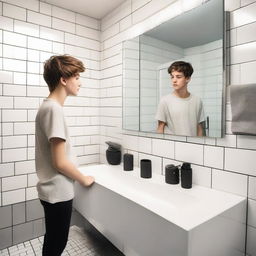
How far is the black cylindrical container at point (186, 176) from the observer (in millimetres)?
1247

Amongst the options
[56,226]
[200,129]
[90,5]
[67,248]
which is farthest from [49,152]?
[90,5]

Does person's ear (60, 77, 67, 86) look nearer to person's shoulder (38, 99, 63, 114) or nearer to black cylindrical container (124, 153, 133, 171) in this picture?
person's shoulder (38, 99, 63, 114)

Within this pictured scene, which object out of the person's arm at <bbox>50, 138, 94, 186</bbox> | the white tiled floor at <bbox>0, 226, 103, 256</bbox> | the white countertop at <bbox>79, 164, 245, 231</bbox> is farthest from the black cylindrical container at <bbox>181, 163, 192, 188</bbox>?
the white tiled floor at <bbox>0, 226, 103, 256</bbox>

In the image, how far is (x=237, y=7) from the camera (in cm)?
110

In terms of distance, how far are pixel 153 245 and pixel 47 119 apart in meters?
0.77

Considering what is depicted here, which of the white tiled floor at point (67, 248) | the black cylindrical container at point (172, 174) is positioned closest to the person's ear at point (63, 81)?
the black cylindrical container at point (172, 174)

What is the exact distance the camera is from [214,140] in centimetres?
121

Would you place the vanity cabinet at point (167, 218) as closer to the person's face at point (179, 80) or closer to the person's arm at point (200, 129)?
the person's arm at point (200, 129)

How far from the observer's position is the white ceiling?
6.02 feet

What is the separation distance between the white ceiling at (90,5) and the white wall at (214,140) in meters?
0.08

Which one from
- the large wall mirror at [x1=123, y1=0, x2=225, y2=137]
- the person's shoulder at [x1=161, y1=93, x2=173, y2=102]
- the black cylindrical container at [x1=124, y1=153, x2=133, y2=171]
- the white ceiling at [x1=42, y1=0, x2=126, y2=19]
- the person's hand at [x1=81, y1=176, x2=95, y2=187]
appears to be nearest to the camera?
the large wall mirror at [x1=123, y1=0, x2=225, y2=137]

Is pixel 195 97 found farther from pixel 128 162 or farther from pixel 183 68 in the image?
pixel 128 162

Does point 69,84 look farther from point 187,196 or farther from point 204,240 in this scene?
point 204,240

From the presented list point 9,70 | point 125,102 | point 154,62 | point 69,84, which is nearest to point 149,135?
point 125,102
